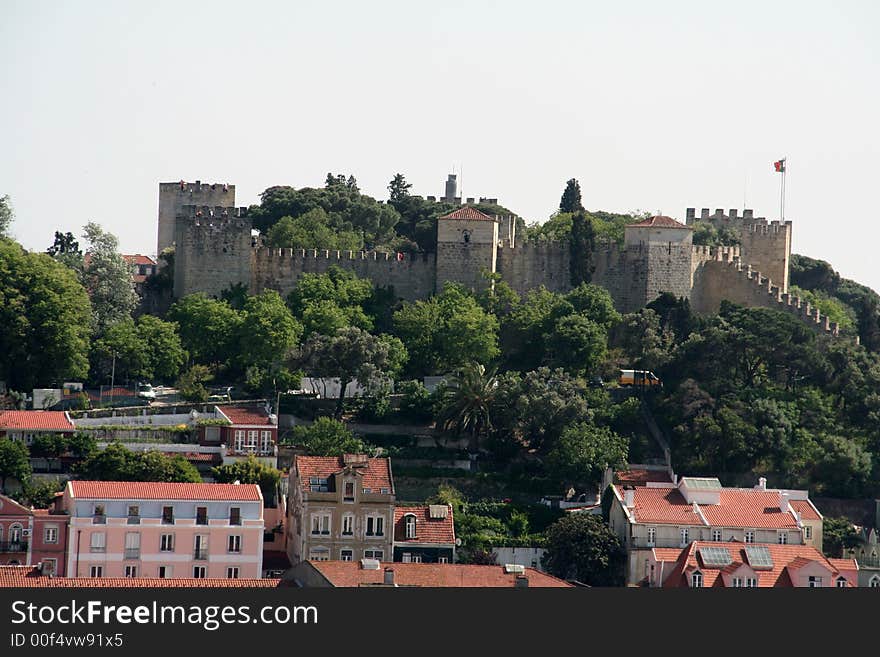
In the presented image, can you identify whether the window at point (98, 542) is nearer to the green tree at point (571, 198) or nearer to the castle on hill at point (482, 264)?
the castle on hill at point (482, 264)

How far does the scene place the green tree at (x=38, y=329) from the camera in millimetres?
90062

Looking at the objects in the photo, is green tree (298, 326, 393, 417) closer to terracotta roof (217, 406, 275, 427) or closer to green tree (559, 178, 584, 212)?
terracotta roof (217, 406, 275, 427)

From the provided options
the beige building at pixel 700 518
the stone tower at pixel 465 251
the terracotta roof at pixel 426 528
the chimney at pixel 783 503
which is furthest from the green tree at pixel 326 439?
the stone tower at pixel 465 251

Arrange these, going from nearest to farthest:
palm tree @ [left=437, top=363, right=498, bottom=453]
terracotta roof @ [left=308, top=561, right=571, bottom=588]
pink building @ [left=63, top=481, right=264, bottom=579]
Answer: terracotta roof @ [left=308, top=561, right=571, bottom=588] < pink building @ [left=63, top=481, right=264, bottom=579] < palm tree @ [left=437, top=363, right=498, bottom=453]

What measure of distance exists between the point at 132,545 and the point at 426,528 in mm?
8321

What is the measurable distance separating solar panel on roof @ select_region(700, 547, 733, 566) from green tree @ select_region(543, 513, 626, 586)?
3234 millimetres

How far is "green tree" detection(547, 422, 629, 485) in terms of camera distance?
280 feet

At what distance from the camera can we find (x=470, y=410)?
289 feet

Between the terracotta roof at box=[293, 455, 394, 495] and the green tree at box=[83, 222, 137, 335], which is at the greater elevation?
the green tree at box=[83, 222, 137, 335]

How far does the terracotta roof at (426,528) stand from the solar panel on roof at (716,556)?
6.96m

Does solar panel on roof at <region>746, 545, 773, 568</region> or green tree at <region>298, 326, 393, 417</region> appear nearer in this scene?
solar panel on roof at <region>746, 545, 773, 568</region>

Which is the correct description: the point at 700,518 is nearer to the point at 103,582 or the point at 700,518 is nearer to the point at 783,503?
the point at 783,503

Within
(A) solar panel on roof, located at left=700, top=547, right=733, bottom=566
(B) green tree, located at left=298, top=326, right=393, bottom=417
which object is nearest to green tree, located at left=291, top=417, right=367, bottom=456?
(B) green tree, located at left=298, top=326, right=393, bottom=417

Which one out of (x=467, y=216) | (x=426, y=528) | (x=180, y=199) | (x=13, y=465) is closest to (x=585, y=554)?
(x=426, y=528)
